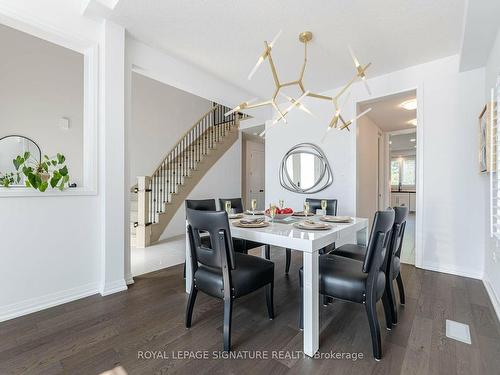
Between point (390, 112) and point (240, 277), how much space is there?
4.20 metres

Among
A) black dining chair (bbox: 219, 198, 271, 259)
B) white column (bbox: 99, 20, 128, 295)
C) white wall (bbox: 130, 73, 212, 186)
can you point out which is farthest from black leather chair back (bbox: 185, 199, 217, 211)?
white wall (bbox: 130, 73, 212, 186)

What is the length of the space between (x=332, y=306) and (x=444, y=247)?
6.20ft

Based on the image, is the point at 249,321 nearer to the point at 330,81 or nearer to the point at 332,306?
the point at 332,306

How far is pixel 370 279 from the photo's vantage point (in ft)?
4.91

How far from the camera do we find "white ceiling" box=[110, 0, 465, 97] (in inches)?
85.7

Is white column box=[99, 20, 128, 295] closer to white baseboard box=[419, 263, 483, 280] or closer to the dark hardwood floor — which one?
the dark hardwood floor

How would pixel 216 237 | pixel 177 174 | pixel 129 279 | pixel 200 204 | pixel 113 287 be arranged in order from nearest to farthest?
pixel 216 237, pixel 113 287, pixel 129 279, pixel 200 204, pixel 177 174

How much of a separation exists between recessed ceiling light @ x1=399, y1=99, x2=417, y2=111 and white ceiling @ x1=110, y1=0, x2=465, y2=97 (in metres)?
0.78

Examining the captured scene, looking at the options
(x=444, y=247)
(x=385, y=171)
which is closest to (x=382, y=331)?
(x=444, y=247)

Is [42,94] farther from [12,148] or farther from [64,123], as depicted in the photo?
[12,148]

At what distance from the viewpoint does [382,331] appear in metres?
A: 1.75

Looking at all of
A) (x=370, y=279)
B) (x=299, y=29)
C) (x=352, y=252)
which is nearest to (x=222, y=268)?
(x=370, y=279)

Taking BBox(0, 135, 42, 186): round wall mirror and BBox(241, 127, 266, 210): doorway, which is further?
BBox(241, 127, 266, 210): doorway

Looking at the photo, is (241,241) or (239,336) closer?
(239,336)
